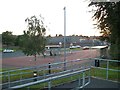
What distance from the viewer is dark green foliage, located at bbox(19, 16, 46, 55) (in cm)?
2648

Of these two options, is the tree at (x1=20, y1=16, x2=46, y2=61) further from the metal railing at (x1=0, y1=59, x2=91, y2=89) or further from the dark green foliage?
the metal railing at (x1=0, y1=59, x2=91, y2=89)

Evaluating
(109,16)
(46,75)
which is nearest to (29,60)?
(109,16)

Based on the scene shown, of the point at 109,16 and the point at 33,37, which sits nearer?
the point at 109,16

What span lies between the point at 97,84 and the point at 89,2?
5.52 meters

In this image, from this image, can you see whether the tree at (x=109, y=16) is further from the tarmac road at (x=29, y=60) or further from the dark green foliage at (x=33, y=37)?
the tarmac road at (x=29, y=60)

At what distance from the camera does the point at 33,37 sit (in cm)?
2650

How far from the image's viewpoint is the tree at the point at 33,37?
26484 millimetres

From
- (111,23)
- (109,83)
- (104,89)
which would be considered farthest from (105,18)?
(104,89)

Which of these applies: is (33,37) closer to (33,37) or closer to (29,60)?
(33,37)

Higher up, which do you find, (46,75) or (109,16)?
(109,16)

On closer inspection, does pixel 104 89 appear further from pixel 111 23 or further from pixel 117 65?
pixel 117 65

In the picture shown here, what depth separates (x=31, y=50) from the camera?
26828mm

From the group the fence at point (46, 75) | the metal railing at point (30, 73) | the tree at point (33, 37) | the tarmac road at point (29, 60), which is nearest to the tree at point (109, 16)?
the fence at point (46, 75)

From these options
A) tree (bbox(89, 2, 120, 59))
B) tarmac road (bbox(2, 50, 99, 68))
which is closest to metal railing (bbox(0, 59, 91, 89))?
tree (bbox(89, 2, 120, 59))
